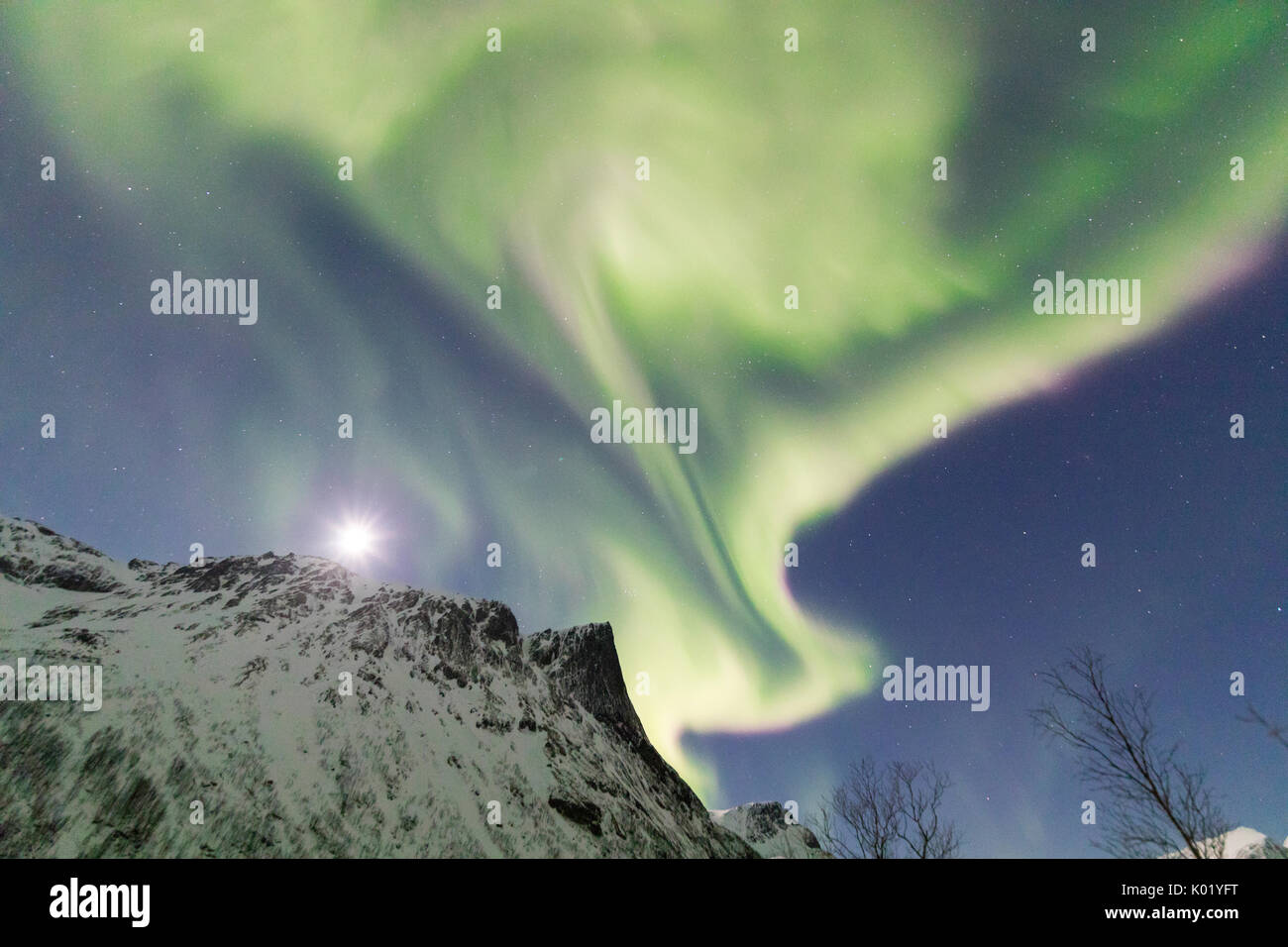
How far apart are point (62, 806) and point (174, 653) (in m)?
38.9

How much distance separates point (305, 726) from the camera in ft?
319

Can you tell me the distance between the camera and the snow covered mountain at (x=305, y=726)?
76.3 metres

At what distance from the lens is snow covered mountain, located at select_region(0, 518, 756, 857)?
250ft

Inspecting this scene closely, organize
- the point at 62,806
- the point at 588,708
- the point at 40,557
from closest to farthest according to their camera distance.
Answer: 1. the point at 62,806
2. the point at 40,557
3. the point at 588,708

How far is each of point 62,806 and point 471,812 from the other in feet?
177
